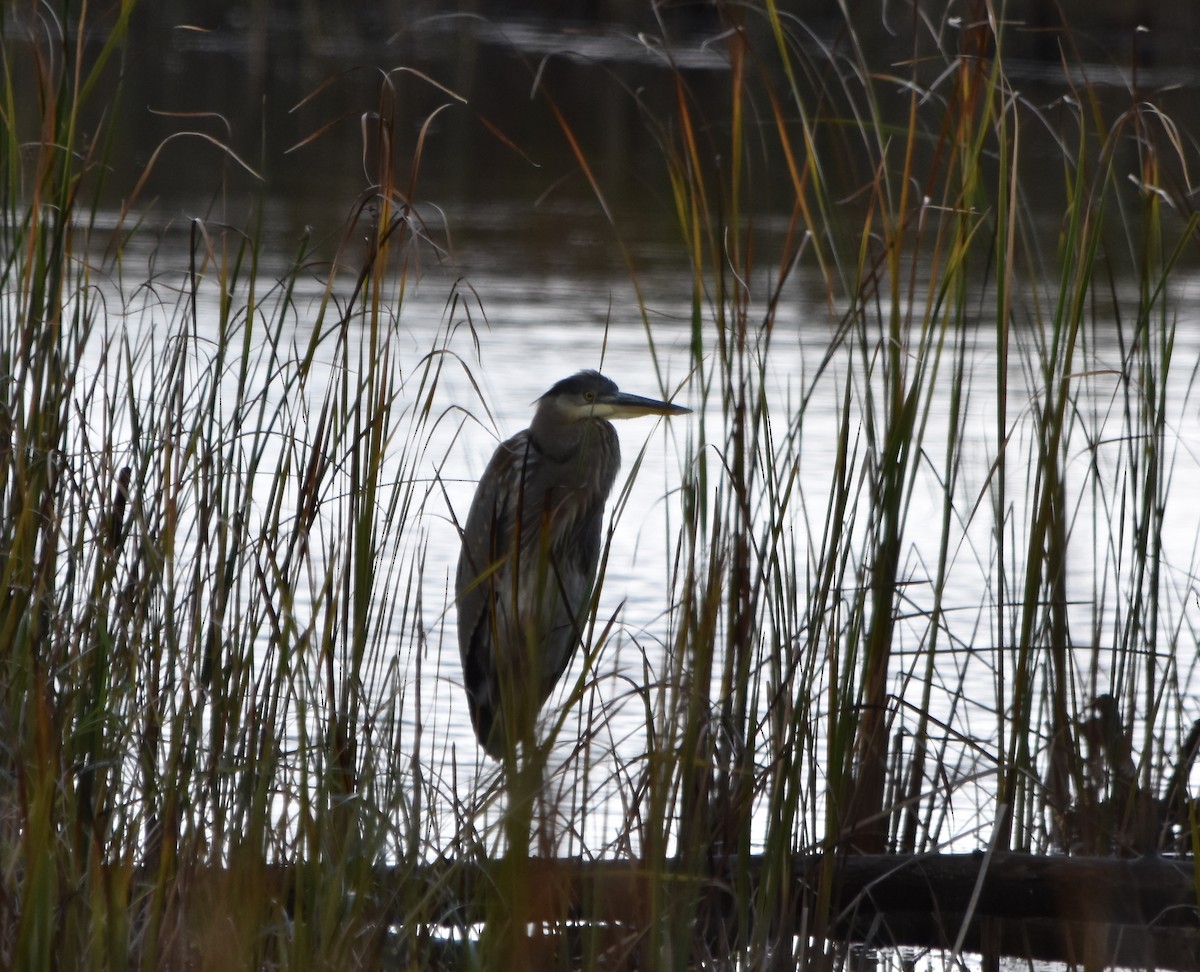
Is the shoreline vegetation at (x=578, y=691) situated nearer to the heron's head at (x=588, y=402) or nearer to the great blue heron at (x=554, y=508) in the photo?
the great blue heron at (x=554, y=508)

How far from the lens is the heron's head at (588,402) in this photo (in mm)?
3803

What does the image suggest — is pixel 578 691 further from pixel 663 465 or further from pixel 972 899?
pixel 663 465

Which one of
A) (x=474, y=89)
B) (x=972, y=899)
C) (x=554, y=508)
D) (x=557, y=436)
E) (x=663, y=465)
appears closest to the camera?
(x=972, y=899)

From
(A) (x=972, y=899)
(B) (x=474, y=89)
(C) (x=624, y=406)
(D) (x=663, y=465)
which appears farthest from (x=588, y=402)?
(B) (x=474, y=89)

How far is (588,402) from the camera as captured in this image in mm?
3887

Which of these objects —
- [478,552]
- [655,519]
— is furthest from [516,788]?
[655,519]

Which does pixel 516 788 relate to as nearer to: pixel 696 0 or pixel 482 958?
pixel 482 958

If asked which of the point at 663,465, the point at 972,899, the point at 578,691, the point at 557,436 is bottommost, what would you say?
the point at 972,899

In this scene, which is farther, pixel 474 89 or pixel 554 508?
pixel 474 89

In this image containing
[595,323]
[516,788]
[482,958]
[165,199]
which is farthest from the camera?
[165,199]

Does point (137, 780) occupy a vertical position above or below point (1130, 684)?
below

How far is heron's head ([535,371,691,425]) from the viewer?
380cm

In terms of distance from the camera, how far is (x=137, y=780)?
187cm

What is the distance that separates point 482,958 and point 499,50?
64.5ft
